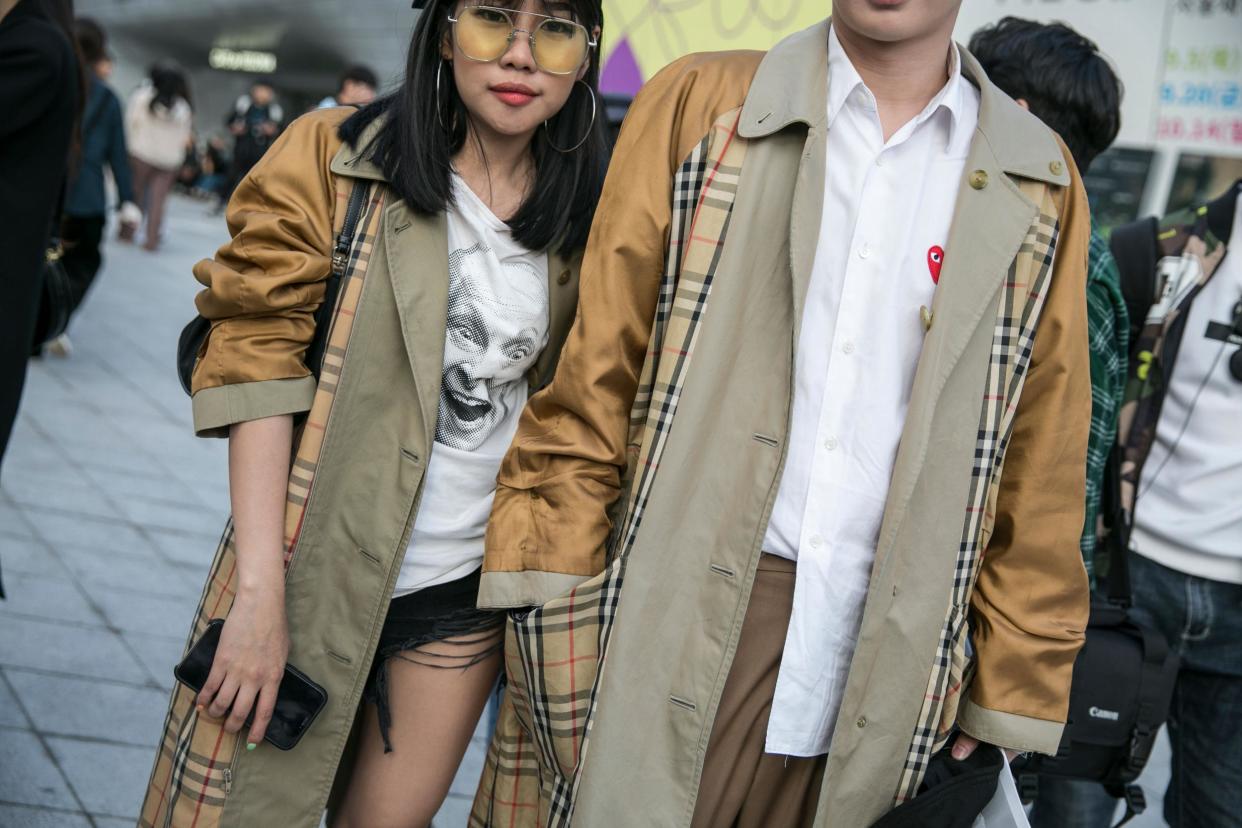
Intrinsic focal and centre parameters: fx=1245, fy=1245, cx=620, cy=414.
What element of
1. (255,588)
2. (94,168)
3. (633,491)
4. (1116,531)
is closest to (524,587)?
(633,491)

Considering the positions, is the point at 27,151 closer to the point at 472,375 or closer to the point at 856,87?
Answer: the point at 472,375

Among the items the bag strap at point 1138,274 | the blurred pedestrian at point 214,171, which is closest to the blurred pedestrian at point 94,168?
the bag strap at point 1138,274

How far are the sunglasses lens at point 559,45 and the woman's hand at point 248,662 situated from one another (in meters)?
1.04

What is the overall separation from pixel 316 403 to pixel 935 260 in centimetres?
108

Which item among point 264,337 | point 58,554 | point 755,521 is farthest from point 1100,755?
point 58,554

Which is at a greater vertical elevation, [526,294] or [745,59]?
[745,59]

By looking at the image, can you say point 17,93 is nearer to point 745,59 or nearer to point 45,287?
point 45,287

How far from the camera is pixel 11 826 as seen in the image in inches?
122

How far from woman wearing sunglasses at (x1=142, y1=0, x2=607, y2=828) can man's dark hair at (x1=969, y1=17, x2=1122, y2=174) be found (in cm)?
106

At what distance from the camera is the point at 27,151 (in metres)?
2.88

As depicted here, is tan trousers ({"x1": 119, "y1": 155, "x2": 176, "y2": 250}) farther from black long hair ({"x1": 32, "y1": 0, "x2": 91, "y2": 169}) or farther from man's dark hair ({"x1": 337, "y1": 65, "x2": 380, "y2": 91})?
black long hair ({"x1": 32, "y1": 0, "x2": 91, "y2": 169})

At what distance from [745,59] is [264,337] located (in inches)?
37.3

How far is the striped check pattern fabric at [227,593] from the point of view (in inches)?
86.2

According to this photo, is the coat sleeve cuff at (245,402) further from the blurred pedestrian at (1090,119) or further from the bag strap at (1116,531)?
the bag strap at (1116,531)
